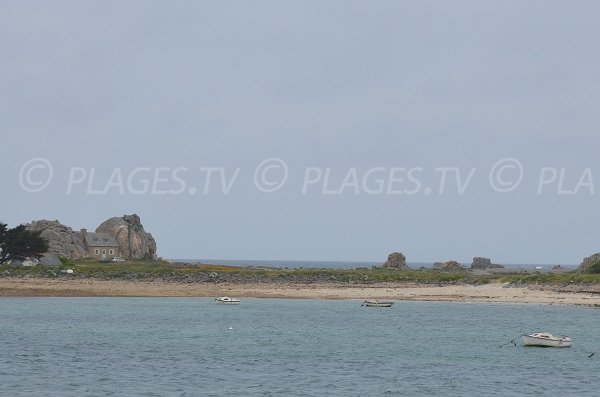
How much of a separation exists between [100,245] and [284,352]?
11869 centimetres

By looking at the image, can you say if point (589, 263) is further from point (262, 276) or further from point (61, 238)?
point (61, 238)

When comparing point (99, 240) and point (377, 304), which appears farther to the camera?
point (99, 240)

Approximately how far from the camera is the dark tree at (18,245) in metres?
127

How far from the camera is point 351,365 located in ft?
150

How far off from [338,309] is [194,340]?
29618 millimetres

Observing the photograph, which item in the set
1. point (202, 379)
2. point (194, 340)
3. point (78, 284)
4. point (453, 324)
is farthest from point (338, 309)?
A: point (202, 379)

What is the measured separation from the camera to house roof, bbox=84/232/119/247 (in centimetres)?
16275

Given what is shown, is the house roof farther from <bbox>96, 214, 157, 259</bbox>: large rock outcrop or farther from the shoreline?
the shoreline

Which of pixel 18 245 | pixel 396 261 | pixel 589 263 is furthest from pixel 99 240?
pixel 589 263

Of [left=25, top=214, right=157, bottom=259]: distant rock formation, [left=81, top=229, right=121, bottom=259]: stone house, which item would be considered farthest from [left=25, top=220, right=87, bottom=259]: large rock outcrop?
[left=81, top=229, right=121, bottom=259]: stone house

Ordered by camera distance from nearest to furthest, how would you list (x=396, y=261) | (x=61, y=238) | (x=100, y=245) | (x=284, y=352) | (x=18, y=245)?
(x=284, y=352), (x=18, y=245), (x=61, y=238), (x=100, y=245), (x=396, y=261)

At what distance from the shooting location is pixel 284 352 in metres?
50.7

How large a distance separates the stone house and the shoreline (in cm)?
5290

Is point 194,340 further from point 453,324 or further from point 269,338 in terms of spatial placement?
point 453,324
